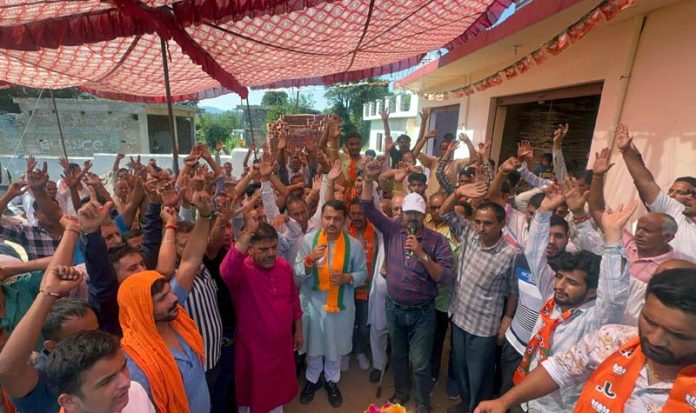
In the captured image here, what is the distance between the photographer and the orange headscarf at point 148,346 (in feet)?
5.30

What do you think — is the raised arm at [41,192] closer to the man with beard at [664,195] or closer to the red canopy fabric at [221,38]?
the red canopy fabric at [221,38]

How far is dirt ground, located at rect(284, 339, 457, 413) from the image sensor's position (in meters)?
3.10

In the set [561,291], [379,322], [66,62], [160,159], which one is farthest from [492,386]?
[160,159]

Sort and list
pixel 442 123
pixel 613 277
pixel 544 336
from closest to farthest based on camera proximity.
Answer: pixel 613 277
pixel 544 336
pixel 442 123

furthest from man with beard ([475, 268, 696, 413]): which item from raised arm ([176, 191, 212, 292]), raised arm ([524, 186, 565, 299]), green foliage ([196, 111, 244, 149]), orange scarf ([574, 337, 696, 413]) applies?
green foliage ([196, 111, 244, 149])

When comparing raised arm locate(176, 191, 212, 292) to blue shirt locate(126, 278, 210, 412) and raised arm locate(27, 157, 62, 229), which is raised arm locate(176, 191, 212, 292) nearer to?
blue shirt locate(126, 278, 210, 412)

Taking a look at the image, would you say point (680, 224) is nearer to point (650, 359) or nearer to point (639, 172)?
point (639, 172)

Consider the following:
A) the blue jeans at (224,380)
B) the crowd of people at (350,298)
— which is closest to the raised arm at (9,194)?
the crowd of people at (350,298)

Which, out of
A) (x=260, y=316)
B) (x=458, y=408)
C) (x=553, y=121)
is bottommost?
(x=458, y=408)

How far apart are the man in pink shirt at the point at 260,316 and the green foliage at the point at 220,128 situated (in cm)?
2414

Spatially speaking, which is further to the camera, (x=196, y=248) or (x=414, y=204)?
(x=414, y=204)

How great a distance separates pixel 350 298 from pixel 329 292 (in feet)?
0.70

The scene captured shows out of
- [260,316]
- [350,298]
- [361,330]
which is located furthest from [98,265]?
[361,330]

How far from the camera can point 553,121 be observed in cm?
603
